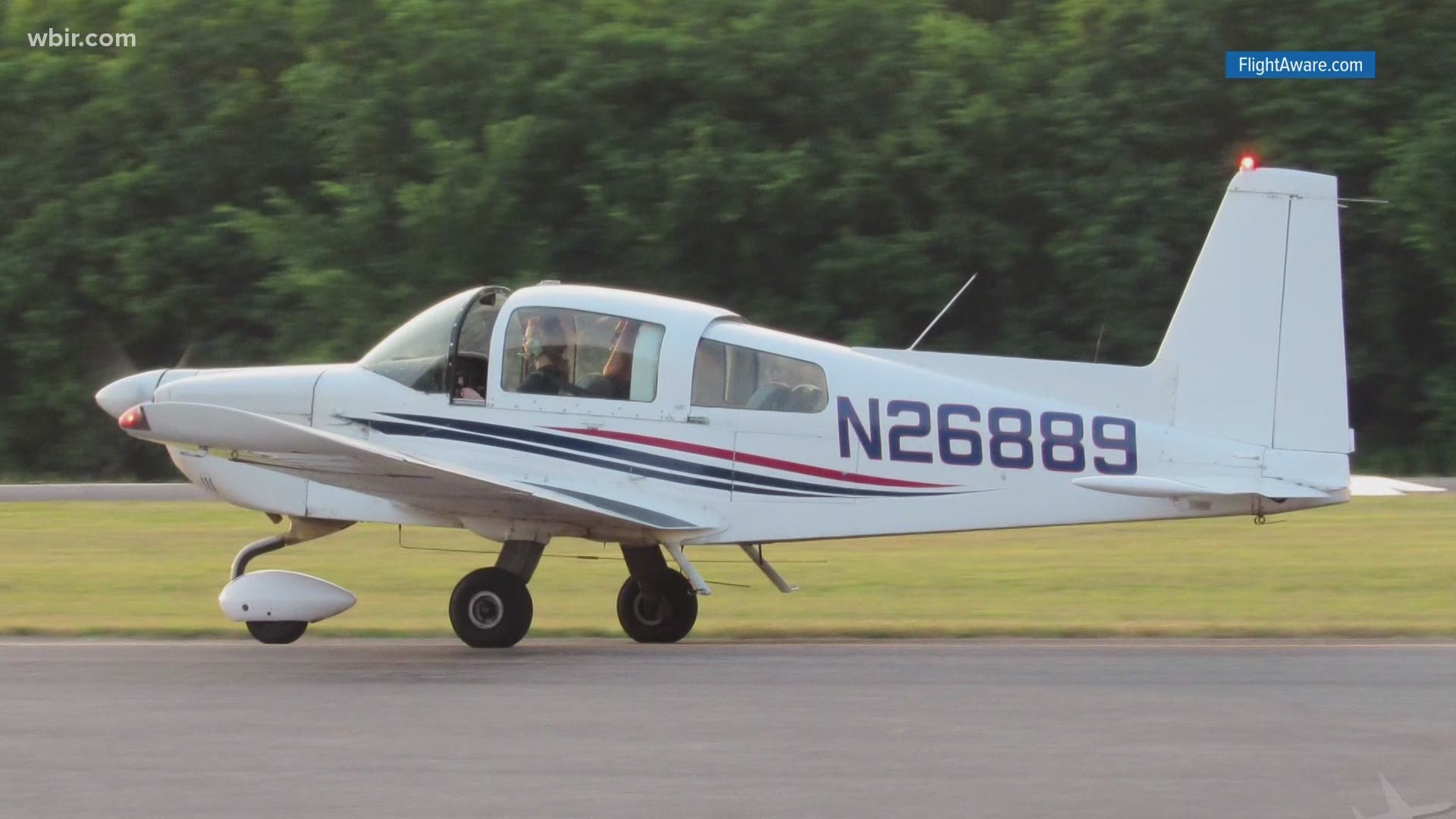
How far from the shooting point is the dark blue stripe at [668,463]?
9547mm

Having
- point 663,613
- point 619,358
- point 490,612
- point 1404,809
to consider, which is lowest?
point 663,613

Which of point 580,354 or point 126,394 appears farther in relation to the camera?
point 126,394

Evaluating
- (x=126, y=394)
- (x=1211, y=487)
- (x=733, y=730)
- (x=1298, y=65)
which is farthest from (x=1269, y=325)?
(x=1298, y=65)

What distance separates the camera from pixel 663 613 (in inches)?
410

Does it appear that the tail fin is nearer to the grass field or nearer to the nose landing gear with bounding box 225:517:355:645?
the grass field

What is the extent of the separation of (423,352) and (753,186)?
15.7m

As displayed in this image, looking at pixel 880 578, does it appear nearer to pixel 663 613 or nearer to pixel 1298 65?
pixel 663 613

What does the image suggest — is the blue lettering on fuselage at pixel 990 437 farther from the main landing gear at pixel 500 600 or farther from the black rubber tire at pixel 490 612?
the black rubber tire at pixel 490 612

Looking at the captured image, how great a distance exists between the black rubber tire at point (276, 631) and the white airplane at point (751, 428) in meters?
0.02

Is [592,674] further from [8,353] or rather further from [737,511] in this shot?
[8,353]

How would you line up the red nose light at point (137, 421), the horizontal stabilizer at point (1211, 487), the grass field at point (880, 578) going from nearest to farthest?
the red nose light at point (137, 421)
the horizontal stabilizer at point (1211, 487)
the grass field at point (880, 578)

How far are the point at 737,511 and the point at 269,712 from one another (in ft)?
9.84

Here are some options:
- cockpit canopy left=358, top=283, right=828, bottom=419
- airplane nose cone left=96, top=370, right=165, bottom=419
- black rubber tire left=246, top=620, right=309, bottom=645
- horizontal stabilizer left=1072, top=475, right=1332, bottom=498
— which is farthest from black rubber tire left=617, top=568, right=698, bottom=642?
airplane nose cone left=96, top=370, right=165, bottom=419

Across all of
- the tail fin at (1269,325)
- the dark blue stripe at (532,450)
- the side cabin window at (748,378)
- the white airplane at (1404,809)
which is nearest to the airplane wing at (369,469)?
the dark blue stripe at (532,450)
